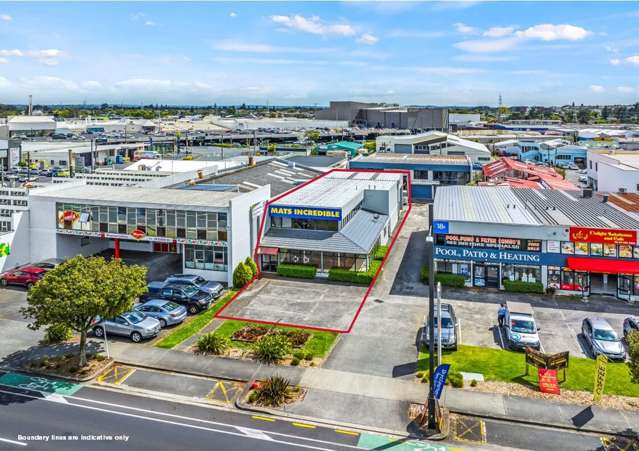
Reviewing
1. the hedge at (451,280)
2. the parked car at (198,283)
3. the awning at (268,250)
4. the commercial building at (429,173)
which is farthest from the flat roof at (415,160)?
the parked car at (198,283)

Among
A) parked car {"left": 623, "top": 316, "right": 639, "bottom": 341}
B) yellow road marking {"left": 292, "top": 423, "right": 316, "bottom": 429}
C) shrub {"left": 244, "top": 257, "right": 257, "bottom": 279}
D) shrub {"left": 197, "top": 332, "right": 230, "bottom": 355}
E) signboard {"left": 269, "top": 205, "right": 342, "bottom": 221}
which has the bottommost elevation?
yellow road marking {"left": 292, "top": 423, "right": 316, "bottom": 429}

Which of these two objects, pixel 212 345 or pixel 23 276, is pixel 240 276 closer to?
pixel 212 345

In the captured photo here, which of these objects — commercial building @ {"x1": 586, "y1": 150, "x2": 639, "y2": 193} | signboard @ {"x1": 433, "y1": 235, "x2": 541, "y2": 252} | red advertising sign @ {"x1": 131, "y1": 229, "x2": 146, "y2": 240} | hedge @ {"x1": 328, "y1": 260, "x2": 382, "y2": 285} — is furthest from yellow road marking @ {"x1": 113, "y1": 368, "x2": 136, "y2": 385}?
commercial building @ {"x1": 586, "y1": 150, "x2": 639, "y2": 193}

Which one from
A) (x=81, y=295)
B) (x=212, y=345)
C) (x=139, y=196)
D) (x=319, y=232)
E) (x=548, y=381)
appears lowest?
(x=548, y=381)

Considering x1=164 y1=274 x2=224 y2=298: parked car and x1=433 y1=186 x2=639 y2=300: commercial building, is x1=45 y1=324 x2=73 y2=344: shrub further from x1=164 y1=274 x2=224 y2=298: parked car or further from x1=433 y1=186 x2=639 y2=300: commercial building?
x1=433 y1=186 x2=639 y2=300: commercial building

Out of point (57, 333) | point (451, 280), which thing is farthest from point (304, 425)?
point (451, 280)

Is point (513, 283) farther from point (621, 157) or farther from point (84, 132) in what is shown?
point (84, 132)
